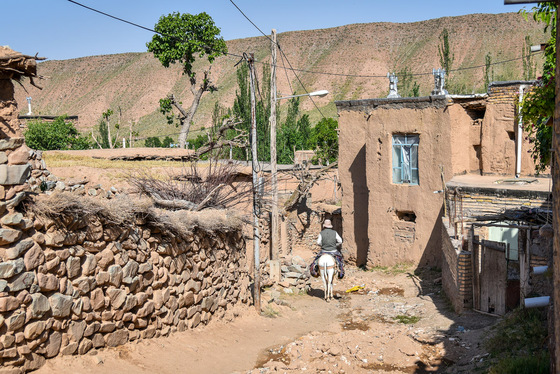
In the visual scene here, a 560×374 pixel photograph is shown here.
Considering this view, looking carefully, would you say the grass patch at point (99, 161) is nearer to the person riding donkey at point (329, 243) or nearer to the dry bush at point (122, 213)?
the person riding donkey at point (329, 243)

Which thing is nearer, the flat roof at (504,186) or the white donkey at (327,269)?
the flat roof at (504,186)

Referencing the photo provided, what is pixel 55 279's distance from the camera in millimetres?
6344

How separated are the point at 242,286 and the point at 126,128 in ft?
257

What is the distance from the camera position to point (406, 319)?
41.6ft

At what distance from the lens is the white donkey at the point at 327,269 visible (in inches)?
570

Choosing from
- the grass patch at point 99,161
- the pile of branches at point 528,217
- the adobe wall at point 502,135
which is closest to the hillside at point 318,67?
the adobe wall at point 502,135

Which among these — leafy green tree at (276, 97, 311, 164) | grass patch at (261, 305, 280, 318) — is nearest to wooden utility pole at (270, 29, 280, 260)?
grass patch at (261, 305, 280, 318)

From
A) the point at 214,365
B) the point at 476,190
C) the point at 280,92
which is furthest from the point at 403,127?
the point at 280,92

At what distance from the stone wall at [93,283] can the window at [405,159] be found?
35.9ft

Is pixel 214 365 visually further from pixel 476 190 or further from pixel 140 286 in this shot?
pixel 476 190

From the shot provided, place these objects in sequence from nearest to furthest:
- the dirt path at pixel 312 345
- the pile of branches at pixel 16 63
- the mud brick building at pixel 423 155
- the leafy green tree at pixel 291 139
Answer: the pile of branches at pixel 16 63
the dirt path at pixel 312 345
the mud brick building at pixel 423 155
the leafy green tree at pixel 291 139

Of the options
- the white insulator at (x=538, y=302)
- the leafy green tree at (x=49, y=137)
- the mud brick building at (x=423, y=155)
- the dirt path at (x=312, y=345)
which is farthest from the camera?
the leafy green tree at (x=49, y=137)

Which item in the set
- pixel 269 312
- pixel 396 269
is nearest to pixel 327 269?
pixel 269 312

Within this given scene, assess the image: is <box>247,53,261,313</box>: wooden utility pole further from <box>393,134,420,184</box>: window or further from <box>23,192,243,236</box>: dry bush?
<box>393,134,420,184</box>: window
